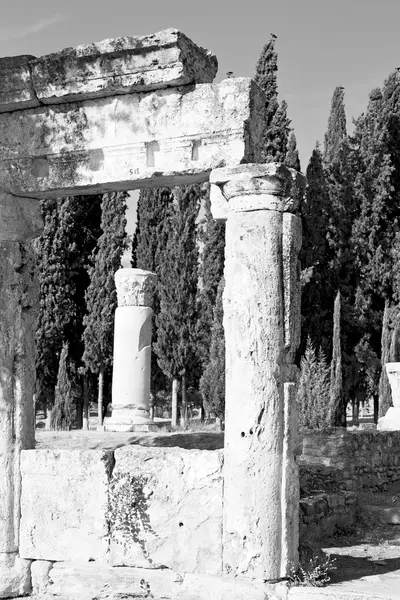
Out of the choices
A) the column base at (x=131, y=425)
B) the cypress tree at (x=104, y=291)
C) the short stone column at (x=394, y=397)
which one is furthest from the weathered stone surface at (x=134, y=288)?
the cypress tree at (x=104, y=291)

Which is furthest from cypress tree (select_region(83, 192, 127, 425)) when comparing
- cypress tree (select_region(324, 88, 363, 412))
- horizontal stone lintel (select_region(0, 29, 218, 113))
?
horizontal stone lintel (select_region(0, 29, 218, 113))

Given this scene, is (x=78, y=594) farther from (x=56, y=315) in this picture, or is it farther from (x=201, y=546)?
(x=56, y=315)

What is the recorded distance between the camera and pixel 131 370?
15.7 meters

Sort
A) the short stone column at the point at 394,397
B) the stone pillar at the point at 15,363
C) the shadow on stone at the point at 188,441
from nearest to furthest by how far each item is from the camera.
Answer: the stone pillar at the point at 15,363
the shadow on stone at the point at 188,441
the short stone column at the point at 394,397

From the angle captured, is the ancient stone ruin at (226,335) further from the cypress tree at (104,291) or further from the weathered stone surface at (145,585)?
the cypress tree at (104,291)

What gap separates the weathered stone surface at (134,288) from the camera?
52.3ft

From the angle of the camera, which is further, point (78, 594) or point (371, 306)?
point (371, 306)

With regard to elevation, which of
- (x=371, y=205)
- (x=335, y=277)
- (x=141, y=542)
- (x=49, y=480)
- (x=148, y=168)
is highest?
(x=371, y=205)

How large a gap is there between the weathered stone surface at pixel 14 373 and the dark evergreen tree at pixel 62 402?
17821 millimetres

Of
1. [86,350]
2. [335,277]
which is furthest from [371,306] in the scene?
[86,350]

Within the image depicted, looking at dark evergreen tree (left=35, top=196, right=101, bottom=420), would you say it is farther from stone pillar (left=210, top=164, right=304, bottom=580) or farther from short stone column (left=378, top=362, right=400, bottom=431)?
stone pillar (left=210, top=164, right=304, bottom=580)

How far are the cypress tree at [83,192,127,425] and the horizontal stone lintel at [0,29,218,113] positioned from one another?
19.6m

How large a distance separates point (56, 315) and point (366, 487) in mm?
15797

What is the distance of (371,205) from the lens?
3048cm
